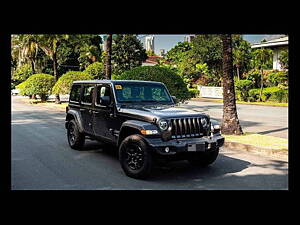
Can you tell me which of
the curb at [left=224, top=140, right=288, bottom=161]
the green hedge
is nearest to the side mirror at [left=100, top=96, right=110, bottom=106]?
the curb at [left=224, top=140, right=288, bottom=161]

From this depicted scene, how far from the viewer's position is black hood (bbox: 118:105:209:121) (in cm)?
627

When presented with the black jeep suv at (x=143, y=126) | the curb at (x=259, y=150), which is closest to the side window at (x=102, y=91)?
the black jeep suv at (x=143, y=126)

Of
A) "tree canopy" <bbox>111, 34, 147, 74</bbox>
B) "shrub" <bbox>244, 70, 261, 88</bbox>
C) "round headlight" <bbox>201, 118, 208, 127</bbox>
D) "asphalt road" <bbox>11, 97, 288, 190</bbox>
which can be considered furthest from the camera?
"tree canopy" <bbox>111, 34, 147, 74</bbox>

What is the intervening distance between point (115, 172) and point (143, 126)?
4.09 feet

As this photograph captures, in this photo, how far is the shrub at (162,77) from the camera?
14453 millimetres

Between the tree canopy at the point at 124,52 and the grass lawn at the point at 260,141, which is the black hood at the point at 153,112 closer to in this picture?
the grass lawn at the point at 260,141

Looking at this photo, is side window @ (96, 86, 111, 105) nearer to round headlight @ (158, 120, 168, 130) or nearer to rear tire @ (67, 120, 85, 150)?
rear tire @ (67, 120, 85, 150)

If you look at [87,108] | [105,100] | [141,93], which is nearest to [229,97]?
[141,93]

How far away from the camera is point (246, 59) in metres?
36.9

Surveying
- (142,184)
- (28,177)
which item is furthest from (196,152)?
(28,177)

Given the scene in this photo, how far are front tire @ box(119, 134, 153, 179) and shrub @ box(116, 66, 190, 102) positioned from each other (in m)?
8.20

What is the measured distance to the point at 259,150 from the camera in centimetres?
868

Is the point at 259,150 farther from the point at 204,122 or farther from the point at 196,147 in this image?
the point at 196,147
